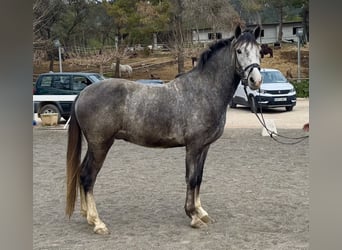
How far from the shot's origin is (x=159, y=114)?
9.14ft

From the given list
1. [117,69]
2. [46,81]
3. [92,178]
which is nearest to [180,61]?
[117,69]

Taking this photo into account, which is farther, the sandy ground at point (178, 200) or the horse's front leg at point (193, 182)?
the horse's front leg at point (193, 182)

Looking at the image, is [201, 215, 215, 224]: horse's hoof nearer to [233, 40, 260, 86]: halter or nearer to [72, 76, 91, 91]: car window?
[233, 40, 260, 86]: halter

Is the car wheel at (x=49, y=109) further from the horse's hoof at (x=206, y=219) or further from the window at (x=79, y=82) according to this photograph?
the horse's hoof at (x=206, y=219)

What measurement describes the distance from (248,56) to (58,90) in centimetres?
647

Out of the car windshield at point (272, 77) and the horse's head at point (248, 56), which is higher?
the horse's head at point (248, 56)

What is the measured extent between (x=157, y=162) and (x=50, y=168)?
117 cm

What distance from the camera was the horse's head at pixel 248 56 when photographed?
2.67 metres

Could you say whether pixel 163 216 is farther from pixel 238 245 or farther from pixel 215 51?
pixel 215 51

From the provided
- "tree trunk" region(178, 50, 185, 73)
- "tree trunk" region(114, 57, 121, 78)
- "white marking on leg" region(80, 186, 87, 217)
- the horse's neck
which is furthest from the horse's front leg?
"tree trunk" region(114, 57, 121, 78)

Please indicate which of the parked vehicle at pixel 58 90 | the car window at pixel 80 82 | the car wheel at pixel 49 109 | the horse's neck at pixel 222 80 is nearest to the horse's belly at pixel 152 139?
the horse's neck at pixel 222 80

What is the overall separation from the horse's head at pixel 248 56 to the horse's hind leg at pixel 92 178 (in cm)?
90
